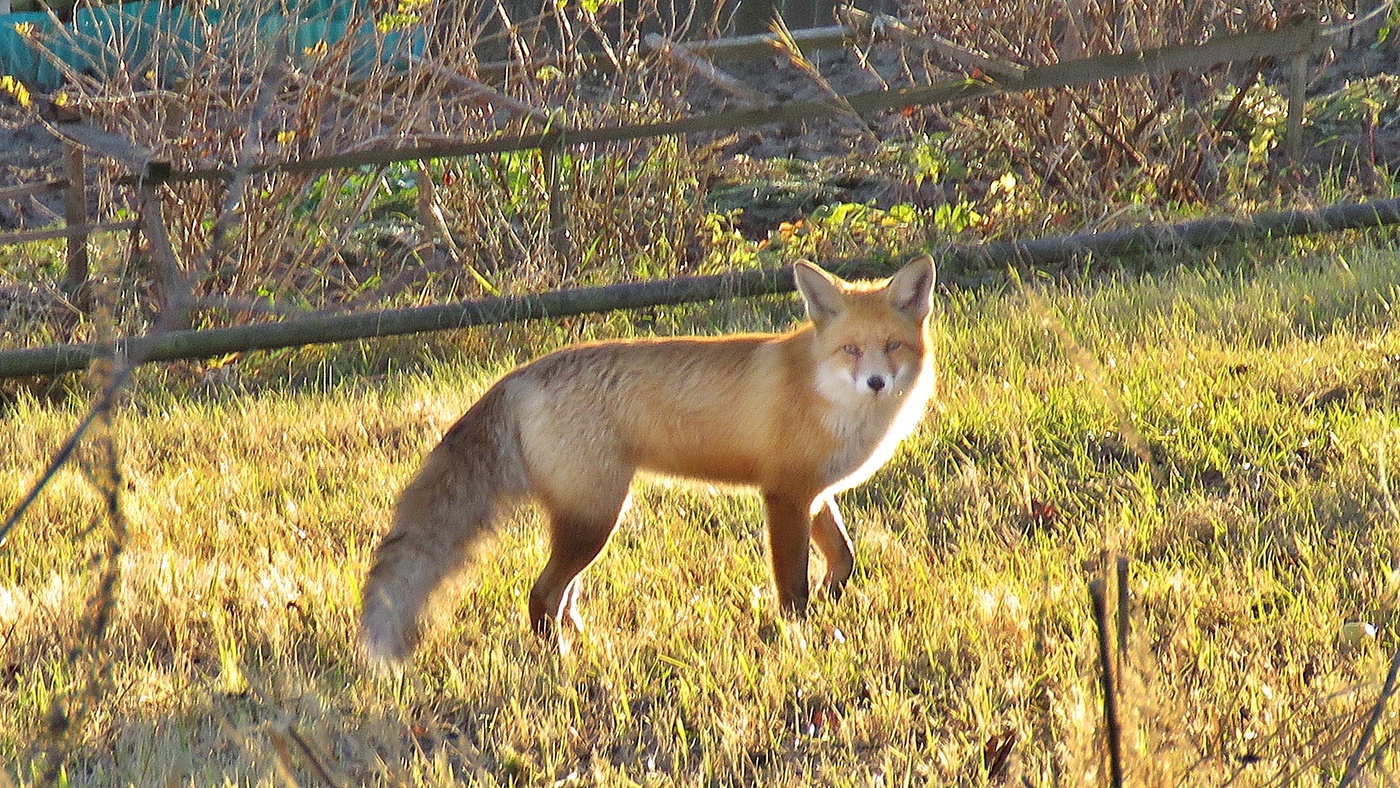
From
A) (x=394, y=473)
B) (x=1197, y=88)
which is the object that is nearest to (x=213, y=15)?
(x=394, y=473)

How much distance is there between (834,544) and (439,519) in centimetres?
127

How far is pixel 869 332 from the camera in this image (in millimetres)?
4289

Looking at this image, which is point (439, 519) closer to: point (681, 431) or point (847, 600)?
point (681, 431)

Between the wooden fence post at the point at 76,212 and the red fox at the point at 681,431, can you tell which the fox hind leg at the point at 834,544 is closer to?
the red fox at the point at 681,431

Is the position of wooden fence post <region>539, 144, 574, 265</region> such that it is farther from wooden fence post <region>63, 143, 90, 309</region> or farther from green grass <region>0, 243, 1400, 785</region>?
wooden fence post <region>63, 143, 90, 309</region>

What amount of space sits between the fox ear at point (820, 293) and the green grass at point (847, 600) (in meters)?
0.84

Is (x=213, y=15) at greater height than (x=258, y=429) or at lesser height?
greater

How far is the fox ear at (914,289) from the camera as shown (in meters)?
4.38

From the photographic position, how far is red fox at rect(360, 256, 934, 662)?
13.7 feet

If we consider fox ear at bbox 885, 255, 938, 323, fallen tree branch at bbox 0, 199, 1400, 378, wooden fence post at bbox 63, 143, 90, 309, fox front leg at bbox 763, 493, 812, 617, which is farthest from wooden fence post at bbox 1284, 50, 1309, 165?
wooden fence post at bbox 63, 143, 90, 309

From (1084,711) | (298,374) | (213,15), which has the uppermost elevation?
(213,15)

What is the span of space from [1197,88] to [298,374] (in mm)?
5801

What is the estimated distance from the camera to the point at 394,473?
5.79 metres

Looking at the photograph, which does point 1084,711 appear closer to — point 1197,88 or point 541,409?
point 541,409
